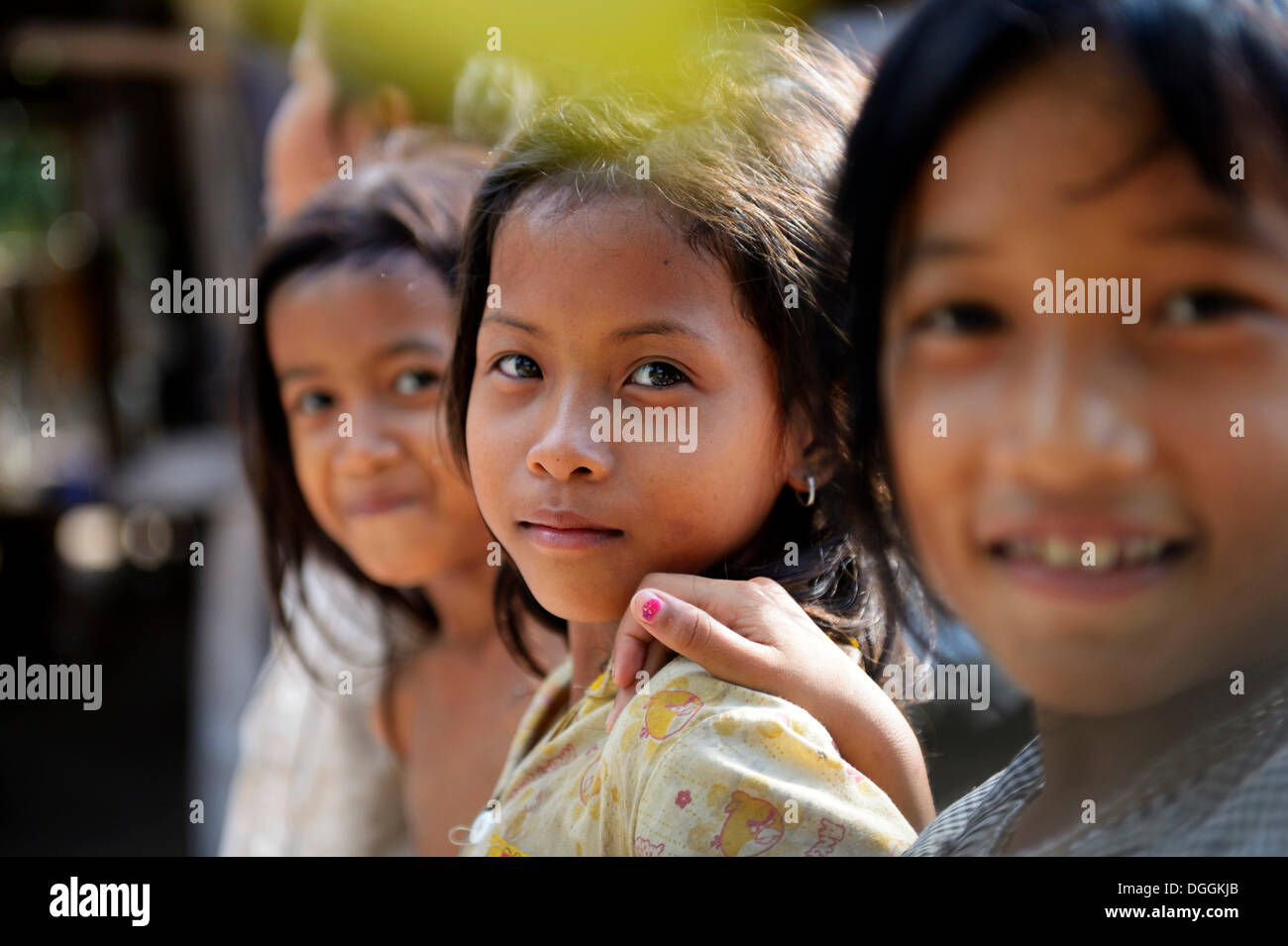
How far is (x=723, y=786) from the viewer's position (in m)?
0.77

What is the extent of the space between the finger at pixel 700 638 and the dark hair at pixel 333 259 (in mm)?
495

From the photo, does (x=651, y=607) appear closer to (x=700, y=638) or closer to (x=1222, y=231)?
(x=700, y=638)

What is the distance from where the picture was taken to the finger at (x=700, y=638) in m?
0.81

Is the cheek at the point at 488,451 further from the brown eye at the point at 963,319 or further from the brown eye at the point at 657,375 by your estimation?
the brown eye at the point at 963,319

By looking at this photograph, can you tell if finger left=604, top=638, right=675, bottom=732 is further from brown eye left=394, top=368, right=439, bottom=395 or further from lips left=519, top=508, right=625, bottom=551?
brown eye left=394, top=368, right=439, bottom=395

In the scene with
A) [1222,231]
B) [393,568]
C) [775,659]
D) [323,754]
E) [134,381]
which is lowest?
[323,754]

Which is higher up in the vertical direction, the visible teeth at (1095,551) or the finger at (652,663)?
the visible teeth at (1095,551)

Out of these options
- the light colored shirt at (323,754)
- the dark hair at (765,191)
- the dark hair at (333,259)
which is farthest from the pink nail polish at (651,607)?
the light colored shirt at (323,754)

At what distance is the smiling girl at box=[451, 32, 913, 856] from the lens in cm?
78

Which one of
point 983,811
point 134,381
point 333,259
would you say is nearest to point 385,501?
point 333,259

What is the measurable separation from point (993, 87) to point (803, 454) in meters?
0.31

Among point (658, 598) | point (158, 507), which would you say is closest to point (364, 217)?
point (658, 598)
